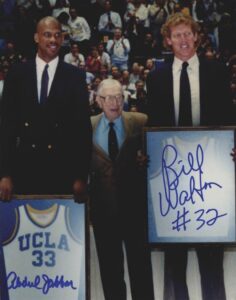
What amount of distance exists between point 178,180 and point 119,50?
9.05 metres

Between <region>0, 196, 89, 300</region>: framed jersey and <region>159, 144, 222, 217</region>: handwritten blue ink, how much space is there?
546 mm

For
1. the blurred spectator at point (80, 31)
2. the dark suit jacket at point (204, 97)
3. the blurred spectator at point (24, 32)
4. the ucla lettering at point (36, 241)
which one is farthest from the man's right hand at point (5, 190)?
the blurred spectator at point (80, 31)

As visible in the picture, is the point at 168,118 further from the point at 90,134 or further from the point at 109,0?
the point at 109,0

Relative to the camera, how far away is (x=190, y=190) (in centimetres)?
404

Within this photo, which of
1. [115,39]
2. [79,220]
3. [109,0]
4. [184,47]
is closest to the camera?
[79,220]

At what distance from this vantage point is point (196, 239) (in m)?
4.01

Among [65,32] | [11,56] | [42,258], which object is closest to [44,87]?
[42,258]

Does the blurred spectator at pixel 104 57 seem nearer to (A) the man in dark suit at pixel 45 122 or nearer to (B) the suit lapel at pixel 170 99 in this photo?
(B) the suit lapel at pixel 170 99

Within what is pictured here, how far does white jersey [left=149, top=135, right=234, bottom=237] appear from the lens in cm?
399

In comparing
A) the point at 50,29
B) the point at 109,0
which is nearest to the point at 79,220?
Answer: the point at 50,29

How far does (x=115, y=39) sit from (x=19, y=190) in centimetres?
947

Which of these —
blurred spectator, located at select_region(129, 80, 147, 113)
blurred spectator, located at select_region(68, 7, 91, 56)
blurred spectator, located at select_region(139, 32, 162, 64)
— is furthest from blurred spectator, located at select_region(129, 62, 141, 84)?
blurred spectator, located at select_region(68, 7, 91, 56)

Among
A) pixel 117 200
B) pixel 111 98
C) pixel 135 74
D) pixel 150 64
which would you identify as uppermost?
pixel 150 64
